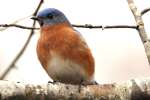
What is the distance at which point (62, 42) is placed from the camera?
4.62 metres

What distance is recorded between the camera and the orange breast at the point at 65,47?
4543 millimetres

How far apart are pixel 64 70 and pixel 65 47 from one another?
293mm

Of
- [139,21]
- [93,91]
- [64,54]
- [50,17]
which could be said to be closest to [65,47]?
[64,54]

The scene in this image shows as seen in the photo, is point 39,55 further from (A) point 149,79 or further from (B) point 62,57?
(A) point 149,79

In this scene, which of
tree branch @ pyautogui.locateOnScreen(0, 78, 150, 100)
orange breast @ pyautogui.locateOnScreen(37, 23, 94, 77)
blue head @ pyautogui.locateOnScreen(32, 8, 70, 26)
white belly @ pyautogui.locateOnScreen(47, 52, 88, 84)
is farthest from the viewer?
blue head @ pyautogui.locateOnScreen(32, 8, 70, 26)

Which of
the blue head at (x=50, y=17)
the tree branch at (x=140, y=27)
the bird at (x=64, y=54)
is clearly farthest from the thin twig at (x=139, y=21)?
the blue head at (x=50, y=17)

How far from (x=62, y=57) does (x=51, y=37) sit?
343 millimetres

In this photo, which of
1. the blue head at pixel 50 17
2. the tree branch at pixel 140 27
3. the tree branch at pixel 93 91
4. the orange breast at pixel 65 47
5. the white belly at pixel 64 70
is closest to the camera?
the tree branch at pixel 93 91

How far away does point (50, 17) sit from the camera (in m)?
5.06

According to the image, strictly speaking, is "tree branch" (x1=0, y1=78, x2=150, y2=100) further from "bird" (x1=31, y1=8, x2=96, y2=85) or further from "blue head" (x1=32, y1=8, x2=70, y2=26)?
"blue head" (x1=32, y1=8, x2=70, y2=26)

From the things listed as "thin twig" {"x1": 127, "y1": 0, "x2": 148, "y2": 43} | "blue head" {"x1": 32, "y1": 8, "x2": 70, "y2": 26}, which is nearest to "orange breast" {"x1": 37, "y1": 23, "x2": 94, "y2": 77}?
"blue head" {"x1": 32, "y1": 8, "x2": 70, "y2": 26}

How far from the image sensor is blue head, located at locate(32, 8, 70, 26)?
499 centimetres

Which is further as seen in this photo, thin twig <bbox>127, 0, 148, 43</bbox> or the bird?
the bird

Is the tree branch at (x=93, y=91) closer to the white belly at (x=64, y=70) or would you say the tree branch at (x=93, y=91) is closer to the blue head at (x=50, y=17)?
the white belly at (x=64, y=70)
